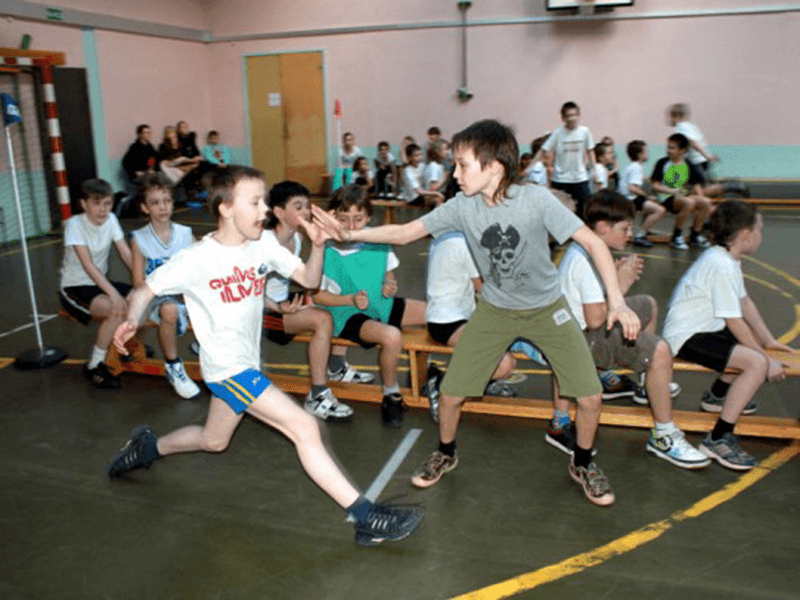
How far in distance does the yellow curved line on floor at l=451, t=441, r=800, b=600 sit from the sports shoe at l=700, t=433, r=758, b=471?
52mm

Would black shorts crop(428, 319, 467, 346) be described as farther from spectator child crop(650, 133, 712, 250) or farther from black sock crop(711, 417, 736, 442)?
spectator child crop(650, 133, 712, 250)

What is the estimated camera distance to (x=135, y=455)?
3688mm

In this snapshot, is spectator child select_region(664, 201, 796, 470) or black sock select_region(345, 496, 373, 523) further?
spectator child select_region(664, 201, 796, 470)

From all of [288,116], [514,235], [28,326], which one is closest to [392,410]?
[514,235]

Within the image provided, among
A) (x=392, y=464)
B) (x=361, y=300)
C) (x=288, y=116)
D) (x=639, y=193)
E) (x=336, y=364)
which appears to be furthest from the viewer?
(x=288, y=116)

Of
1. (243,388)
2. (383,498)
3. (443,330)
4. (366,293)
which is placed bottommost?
(383,498)

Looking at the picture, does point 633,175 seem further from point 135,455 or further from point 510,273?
point 135,455

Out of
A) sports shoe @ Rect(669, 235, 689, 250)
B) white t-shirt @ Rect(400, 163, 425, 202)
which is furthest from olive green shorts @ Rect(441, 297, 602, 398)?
white t-shirt @ Rect(400, 163, 425, 202)

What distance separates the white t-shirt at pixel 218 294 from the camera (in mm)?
2988

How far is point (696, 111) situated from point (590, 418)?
40.3 feet

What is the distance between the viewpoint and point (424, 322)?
4797mm

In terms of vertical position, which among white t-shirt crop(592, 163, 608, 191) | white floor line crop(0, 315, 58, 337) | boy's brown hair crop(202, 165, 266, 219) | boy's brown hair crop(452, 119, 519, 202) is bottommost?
white floor line crop(0, 315, 58, 337)

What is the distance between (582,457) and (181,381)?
2723mm

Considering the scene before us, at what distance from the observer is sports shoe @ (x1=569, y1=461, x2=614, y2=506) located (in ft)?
11.0
